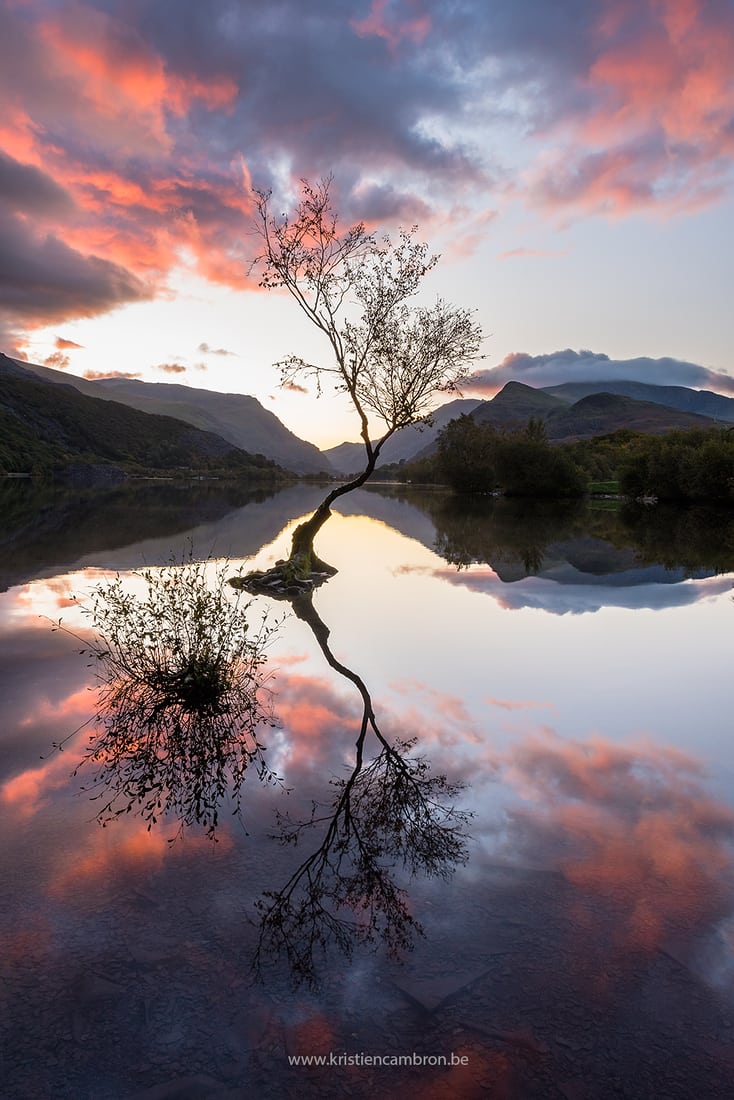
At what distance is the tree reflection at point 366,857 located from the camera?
562 centimetres

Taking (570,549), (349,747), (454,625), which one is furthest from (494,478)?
(349,747)

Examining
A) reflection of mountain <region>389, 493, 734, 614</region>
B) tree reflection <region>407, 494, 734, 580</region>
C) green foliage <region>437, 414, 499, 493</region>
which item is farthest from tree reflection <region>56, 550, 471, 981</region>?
green foliage <region>437, 414, 499, 493</region>

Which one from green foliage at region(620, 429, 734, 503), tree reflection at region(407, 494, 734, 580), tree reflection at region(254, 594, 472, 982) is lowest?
tree reflection at region(407, 494, 734, 580)

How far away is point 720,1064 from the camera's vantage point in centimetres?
442

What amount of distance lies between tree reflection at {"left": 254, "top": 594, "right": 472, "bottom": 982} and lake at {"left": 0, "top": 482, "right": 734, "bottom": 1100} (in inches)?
1.3

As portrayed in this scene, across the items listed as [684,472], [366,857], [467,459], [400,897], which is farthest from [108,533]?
[467,459]

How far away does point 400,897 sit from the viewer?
6168mm

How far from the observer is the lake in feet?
14.4

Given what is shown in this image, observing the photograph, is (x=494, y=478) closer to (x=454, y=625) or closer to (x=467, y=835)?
(x=454, y=625)

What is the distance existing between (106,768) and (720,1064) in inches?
287

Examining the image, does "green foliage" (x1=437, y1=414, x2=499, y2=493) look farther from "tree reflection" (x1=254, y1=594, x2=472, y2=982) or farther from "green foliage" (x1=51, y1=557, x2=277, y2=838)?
"tree reflection" (x1=254, y1=594, x2=472, y2=982)

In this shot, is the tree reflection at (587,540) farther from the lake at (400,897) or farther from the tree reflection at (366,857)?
the tree reflection at (366,857)

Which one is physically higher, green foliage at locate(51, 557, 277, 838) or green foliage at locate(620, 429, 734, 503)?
green foliage at locate(620, 429, 734, 503)

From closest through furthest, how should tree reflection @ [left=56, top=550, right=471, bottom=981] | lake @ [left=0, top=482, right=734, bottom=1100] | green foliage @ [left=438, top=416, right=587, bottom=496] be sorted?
lake @ [left=0, top=482, right=734, bottom=1100]
tree reflection @ [left=56, top=550, right=471, bottom=981]
green foliage @ [left=438, top=416, right=587, bottom=496]
